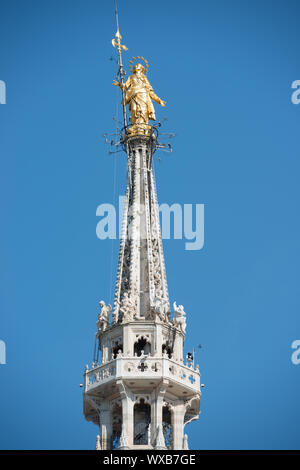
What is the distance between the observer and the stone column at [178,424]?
9838 cm

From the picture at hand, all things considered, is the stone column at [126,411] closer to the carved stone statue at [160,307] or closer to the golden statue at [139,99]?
the carved stone statue at [160,307]

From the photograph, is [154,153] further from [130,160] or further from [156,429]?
[156,429]

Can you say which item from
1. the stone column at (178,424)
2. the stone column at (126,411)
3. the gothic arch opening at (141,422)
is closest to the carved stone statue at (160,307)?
the stone column at (178,424)

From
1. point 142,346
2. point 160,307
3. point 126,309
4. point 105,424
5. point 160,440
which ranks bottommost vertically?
point 160,440

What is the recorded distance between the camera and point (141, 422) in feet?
326

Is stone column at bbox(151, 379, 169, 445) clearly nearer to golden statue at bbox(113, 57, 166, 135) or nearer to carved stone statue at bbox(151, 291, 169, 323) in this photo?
carved stone statue at bbox(151, 291, 169, 323)

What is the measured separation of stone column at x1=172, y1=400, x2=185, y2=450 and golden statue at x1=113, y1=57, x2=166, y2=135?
19.1m

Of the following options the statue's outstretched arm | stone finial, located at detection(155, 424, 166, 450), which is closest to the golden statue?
the statue's outstretched arm

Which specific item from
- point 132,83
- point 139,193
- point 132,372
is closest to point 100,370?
point 132,372

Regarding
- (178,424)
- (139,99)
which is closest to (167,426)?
(178,424)

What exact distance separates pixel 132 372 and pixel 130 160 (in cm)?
1696

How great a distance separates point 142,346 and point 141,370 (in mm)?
3038

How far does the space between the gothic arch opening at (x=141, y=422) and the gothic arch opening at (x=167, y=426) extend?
1081 mm

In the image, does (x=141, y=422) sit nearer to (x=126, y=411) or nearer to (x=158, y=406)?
(x=158, y=406)
